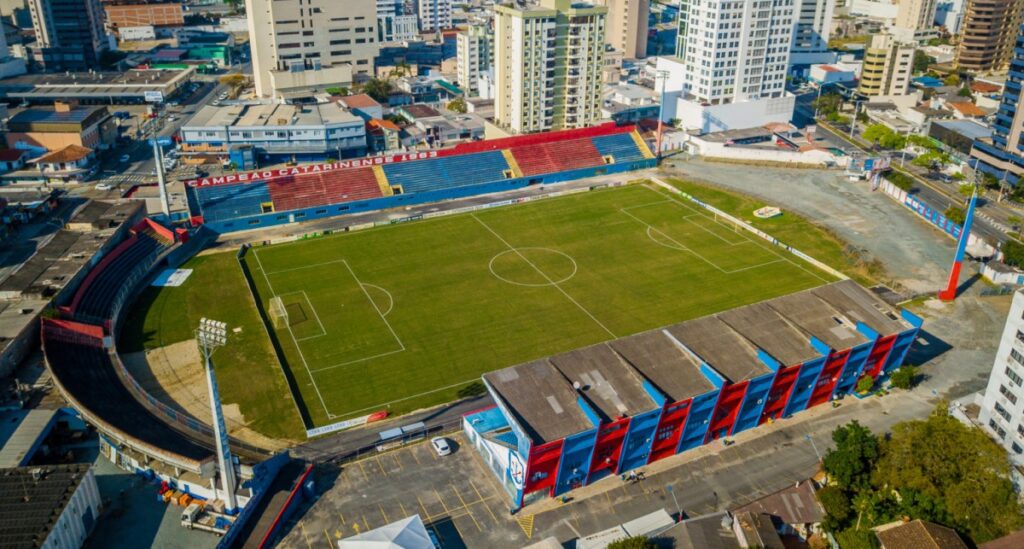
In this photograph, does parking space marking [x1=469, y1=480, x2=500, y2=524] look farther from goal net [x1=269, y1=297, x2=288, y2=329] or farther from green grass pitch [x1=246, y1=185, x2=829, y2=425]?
goal net [x1=269, y1=297, x2=288, y2=329]

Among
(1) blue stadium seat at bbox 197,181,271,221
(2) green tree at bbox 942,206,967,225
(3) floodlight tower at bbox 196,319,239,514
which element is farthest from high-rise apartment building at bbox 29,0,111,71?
(2) green tree at bbox 942,206,967,225

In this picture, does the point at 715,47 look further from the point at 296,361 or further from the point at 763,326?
the point at 296,361

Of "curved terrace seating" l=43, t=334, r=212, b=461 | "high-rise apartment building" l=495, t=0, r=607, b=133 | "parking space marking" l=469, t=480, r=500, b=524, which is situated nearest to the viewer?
"parking space marking" l=469, t=480, r=500, b=524

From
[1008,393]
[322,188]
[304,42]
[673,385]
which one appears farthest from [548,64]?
[1008,393]

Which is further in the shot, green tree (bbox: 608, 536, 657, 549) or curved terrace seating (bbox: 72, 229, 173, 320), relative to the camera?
curved terrace seating (bbox: 72, 229, 173, 320)

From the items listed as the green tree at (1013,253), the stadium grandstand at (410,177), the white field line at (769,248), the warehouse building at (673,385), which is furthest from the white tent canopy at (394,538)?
the green tree at (1013,253)

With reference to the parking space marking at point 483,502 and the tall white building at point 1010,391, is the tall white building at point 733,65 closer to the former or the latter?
the tall white building at point 1010,391
